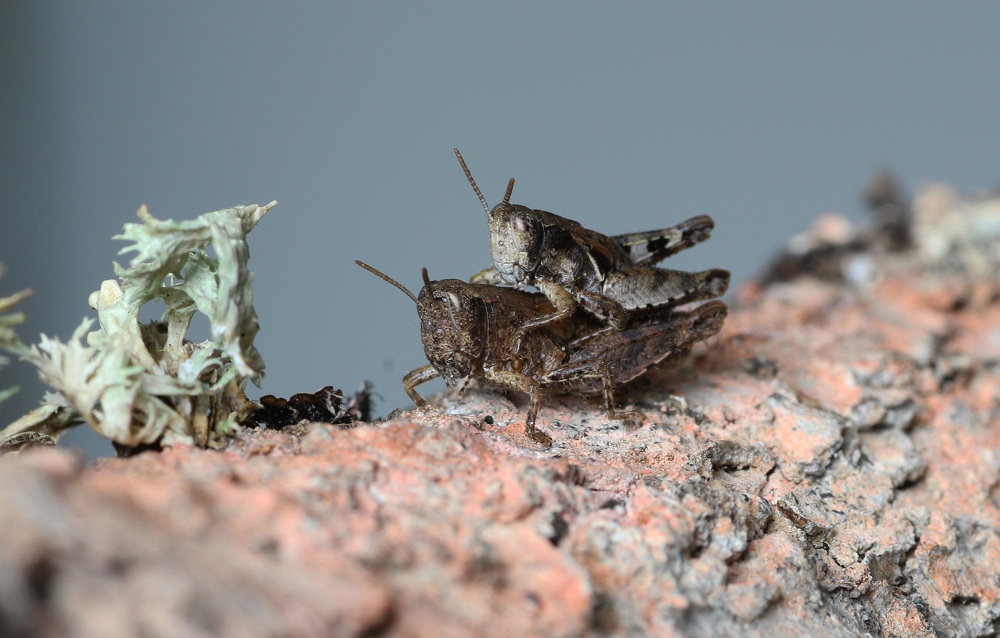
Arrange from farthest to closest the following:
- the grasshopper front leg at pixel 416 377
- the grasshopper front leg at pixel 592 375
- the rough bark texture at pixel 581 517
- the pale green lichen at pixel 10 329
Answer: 1. the grasshopper front leg at pixel 416 377
2. the grasshopper front leg at pixel 592 375
3. the pale green lichen at pixel 10 329
4. the rough bark texture at pixel 581 517

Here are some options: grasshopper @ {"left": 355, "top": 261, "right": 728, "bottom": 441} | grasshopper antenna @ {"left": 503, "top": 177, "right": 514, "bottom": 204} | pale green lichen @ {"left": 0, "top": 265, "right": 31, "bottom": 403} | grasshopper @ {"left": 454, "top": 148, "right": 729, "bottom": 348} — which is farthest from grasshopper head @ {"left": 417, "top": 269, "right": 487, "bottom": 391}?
pale green lichen @ {"left": 0, "top": 265, "right": 31, "bottom": 403}

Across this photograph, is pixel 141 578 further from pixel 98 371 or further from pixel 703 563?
pixel 703 563

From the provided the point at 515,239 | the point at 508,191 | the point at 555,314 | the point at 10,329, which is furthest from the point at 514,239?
the point at 10,329

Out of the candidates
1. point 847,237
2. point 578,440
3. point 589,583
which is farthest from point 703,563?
point 847,237

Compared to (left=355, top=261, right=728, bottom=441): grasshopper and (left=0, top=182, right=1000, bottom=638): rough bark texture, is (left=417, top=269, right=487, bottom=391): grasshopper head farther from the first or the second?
(left=0, top=182, right=1000, bottom=638): rough bark texture

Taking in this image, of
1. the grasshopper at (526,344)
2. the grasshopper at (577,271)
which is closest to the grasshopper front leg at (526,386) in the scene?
the grasshopper at (526,344)

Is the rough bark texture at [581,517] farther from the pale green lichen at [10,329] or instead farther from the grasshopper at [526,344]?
the pale green lichen at [10,329]
